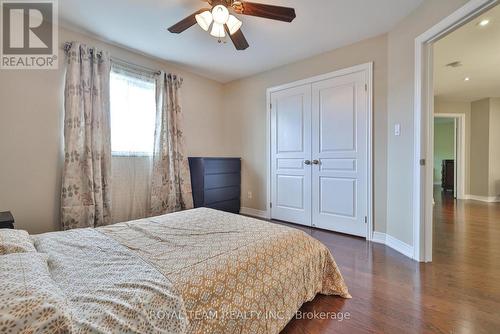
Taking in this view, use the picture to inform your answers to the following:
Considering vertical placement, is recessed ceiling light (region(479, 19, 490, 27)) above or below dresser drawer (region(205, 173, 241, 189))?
above

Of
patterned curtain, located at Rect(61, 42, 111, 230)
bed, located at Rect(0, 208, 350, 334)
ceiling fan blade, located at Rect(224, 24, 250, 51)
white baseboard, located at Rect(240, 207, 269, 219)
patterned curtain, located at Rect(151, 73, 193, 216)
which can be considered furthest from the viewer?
white baseboard, located at Rect(240, 207, 269, 219)

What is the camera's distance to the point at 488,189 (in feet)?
16.6

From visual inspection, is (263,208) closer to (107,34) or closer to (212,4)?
(212,4)

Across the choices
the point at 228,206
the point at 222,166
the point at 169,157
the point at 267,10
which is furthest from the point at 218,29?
the point at 228,206

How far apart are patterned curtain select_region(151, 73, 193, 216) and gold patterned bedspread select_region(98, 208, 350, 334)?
147 centimetres

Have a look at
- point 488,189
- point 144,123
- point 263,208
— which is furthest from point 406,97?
point 488,189

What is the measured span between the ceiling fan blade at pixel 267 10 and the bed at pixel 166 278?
5.33 feet

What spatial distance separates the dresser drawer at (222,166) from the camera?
3.42 m

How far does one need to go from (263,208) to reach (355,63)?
2470 mm

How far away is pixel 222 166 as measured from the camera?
3.66m

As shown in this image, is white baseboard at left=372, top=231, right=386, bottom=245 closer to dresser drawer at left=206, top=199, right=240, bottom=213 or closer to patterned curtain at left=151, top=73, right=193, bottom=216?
dresser drawer at left=206, top=199, right=240, bottom=213

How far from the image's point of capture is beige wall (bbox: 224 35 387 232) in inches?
104

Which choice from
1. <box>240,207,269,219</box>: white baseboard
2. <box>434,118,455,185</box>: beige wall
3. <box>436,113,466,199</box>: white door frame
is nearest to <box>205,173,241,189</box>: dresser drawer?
<box>240,207,269,219</box>: white baseboard

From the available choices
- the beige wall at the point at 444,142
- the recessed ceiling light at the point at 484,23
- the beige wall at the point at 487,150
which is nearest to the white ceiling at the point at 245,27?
the recessed ceiling light at the point at 484,23
